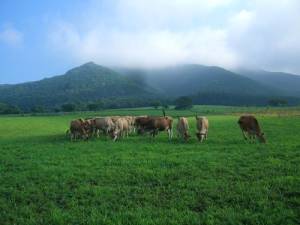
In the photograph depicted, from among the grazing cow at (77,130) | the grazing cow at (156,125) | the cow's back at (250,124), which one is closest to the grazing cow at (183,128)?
the grazing cow at (156,125)

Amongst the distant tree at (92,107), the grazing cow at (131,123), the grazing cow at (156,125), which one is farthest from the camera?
the distant tree at (92,107)

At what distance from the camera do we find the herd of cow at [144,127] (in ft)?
83.2

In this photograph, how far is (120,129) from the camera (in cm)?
2892

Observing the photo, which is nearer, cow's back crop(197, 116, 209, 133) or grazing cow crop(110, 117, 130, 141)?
cow's back crop(197, 116, 209, 133)

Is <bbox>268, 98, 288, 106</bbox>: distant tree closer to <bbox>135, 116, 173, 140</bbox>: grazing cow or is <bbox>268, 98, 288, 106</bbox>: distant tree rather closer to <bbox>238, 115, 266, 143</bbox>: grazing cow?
<bbox>135, 116, 173, 140</bbox>: grazing cow

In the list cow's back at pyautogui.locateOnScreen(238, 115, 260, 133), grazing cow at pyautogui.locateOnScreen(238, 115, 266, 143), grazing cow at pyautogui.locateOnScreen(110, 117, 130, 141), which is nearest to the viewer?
grazing cow at pyautogui.locateOnScreen(238, 115, 266, 143)

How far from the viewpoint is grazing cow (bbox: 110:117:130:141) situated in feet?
91.9

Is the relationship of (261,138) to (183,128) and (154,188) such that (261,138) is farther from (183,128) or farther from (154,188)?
(154,188)

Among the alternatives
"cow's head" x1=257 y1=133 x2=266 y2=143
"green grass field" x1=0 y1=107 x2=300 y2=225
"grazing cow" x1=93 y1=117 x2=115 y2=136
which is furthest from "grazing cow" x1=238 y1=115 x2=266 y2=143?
"grazing cow" x1=93 y1=117 x2=115 y2=136

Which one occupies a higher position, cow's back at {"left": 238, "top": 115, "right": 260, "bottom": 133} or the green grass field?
cow's back at {"left": 238, "top": 115, "right": 260, "bottom": 133}

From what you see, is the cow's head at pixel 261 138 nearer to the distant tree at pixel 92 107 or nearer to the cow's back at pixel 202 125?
the cow's back at pixel 202 125

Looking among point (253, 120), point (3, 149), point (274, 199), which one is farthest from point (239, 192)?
point (3, 149)

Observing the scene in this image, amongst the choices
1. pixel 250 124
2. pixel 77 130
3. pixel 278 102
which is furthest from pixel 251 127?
pixel 278 102

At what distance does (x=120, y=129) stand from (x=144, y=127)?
6.34ft
